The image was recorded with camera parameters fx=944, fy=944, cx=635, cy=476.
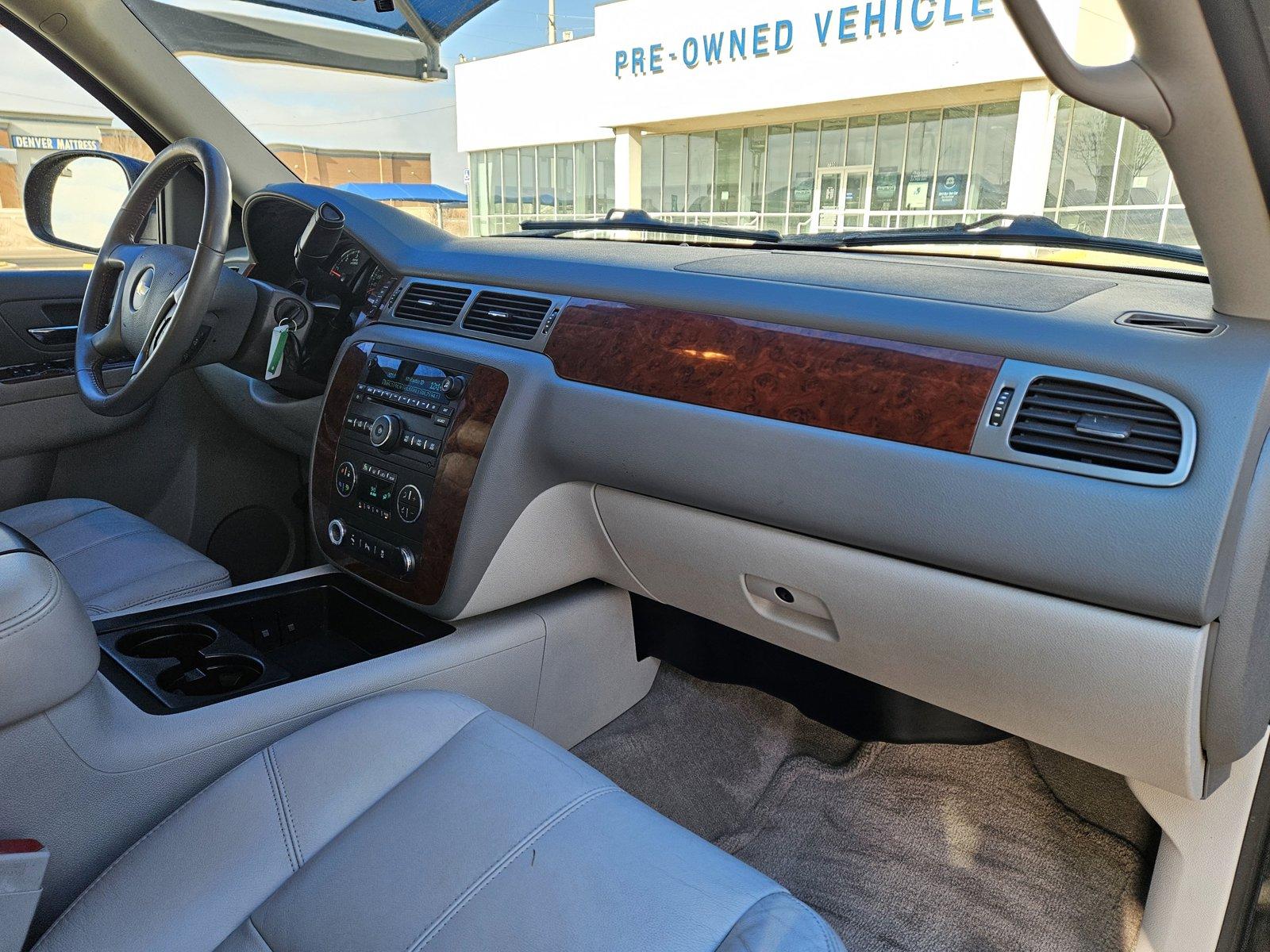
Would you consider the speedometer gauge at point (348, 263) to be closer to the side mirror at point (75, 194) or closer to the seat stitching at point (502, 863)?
the side mirror at point (75, 194)

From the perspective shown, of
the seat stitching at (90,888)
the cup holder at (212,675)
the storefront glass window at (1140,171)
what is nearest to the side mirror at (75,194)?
the cup holder at (212,675)

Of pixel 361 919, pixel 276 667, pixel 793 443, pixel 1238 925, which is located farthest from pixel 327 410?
pixel 1238 925

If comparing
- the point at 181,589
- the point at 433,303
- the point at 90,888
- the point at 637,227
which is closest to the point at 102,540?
the point at 181,589

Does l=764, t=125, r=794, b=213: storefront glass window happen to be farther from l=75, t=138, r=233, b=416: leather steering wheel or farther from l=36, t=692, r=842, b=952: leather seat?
l=36, t=692, r=842, b=952: leather seat

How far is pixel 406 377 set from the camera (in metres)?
1.80

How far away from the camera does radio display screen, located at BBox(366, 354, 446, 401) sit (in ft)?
5.69

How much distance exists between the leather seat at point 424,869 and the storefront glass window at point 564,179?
5.04 ft

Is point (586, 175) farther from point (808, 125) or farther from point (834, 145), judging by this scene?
point (834, 145)

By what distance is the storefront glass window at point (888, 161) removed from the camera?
187 centimetres

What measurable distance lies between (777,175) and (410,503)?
3.57 feet

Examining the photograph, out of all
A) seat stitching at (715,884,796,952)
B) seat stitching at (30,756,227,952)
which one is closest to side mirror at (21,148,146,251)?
seat stitching at (30,756,227,952)

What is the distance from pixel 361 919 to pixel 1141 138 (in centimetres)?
116

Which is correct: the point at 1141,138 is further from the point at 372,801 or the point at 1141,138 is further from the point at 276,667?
the point at 276,667

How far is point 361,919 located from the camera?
932 millimetres
